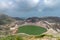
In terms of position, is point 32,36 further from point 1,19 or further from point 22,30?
point 1,19

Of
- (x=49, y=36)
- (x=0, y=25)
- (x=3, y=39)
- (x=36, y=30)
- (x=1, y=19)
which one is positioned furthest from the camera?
(x=1, y=19)

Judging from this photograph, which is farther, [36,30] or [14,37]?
[36,30]

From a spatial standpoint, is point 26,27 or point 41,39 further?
point 26,27

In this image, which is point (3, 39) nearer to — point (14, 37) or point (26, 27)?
point (14, 37)

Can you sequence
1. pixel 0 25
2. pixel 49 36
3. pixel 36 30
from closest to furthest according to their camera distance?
pixel 49 36
pixel 36 30
pixel 0 25

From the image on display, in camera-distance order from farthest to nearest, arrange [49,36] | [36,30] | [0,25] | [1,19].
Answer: [1,19]
[0,25]
[36,30]
[49,36]

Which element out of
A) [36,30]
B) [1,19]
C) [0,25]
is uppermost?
[1,19]

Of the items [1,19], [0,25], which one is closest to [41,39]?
[0,25]

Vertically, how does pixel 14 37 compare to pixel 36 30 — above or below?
below

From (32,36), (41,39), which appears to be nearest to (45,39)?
(41,39)

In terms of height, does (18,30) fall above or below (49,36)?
above
